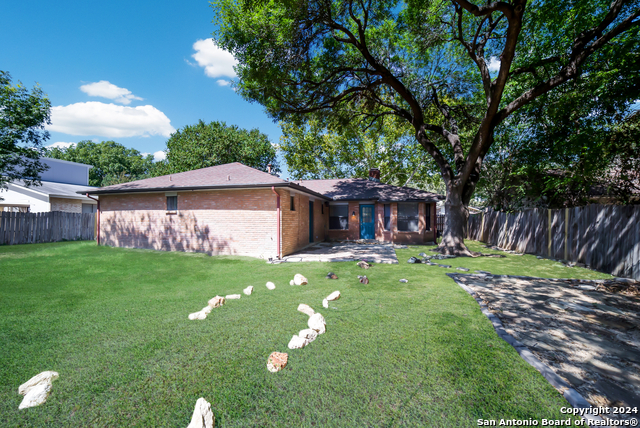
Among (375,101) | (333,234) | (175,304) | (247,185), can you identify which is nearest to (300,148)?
(333,234)

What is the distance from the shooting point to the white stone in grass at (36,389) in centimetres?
214

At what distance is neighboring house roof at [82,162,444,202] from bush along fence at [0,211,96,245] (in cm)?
426

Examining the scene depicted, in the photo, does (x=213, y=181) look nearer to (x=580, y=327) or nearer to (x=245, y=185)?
(x=245, y=185)

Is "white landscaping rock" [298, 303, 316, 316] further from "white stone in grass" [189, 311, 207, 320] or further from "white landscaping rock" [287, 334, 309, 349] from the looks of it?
"white stone in grass" [189, 311, 207, 320]

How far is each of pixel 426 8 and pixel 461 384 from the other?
1120 cm

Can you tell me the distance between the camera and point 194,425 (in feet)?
6.16

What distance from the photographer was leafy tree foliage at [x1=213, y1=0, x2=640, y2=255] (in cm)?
813

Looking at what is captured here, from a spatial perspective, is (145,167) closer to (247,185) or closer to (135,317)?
(247,185)

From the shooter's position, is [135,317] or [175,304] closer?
[135,317]

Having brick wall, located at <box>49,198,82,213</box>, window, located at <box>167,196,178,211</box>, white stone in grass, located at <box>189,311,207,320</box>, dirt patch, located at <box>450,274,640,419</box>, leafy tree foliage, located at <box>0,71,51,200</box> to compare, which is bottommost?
dirt patch, located at <box>450,274,640,419</box>

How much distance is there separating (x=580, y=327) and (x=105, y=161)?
51811 millimetres

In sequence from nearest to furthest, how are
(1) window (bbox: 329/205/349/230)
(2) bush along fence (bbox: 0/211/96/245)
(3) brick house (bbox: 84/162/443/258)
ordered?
(3) brick house (bbox: 84/162/443/258) → (2) bush along fence (bbox: 0/211/96/245) → (1) window (bbox: 329/205/349/230)

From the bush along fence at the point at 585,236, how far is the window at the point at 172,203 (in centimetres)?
1416

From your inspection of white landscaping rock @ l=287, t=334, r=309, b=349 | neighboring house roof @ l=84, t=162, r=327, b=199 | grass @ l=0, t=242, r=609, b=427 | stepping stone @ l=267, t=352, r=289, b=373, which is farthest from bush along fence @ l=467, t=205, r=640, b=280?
neighboring house roof @ l=84, t=162, r=327, b=199
